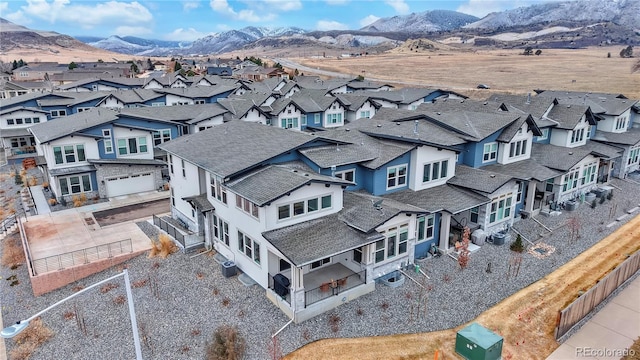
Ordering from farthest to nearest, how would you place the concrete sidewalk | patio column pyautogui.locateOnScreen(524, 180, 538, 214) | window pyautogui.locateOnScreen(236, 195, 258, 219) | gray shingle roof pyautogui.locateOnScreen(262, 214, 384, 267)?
patio column pyautogui.locateOnScreen(524, 180, 538, 214) → window pyautogui.locateOnScreen(236, 195, 258, 219) → gray shingle roof pyautogui.locateOnScreen(262, 214, 384, 267) → the concrete sidewalk

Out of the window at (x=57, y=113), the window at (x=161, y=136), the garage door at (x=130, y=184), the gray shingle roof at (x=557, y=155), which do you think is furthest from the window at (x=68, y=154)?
the gray shingle roof at (x=557, y=155)

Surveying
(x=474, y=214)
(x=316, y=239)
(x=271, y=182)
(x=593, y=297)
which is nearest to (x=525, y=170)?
(x=474, y=214)

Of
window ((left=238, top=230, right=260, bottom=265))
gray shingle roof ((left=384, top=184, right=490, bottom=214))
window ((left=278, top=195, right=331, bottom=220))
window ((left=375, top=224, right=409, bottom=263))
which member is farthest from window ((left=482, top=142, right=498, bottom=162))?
window ((left=238, top=230, right=260, bottom=265))

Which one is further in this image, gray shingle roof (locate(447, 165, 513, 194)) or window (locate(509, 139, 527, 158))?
window (locate(509, 139, 527, 158))

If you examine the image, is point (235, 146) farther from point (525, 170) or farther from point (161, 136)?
point (525, 170)

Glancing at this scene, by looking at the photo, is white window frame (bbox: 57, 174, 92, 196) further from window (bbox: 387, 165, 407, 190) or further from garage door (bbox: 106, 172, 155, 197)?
window (bbox: 387, 165, 407, 190)

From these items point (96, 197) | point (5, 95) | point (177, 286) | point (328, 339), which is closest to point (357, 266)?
point (328, 339)

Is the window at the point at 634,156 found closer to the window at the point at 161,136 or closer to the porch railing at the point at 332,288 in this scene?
the porch railing at the point at 332,288
